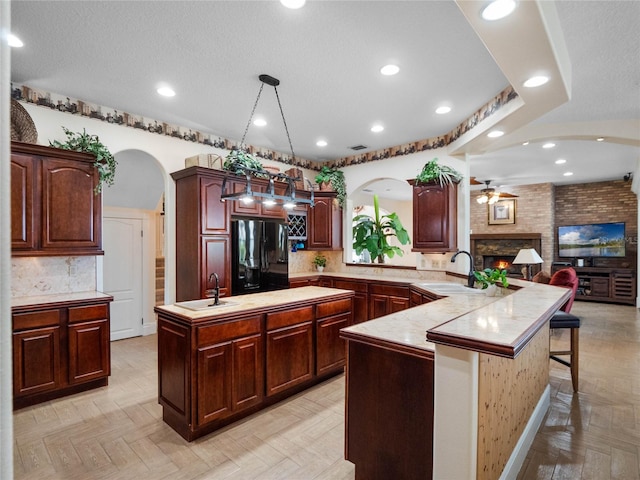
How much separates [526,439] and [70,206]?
428 centimetres

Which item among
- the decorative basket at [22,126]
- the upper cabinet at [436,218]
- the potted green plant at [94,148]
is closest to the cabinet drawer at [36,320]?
the potted green plant at [94,148]

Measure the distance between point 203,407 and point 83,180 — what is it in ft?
8.19

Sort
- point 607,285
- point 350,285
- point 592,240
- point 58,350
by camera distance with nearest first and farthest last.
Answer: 1. point 58,350
2. point 350,285
3. point 607,285
4. point 592,240

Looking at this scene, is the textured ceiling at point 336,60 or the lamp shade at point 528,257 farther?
the lamp shade at point 528,257

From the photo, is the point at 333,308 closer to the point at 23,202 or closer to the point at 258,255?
the point at 258,255

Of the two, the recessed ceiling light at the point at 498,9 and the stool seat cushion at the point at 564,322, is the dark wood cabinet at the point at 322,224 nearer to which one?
the stool seat cushion at the point at 564,322

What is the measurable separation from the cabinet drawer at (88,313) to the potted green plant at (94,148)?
114cm

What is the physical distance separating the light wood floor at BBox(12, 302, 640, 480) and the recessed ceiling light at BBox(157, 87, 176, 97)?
9.53 feet

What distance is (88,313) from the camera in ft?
10.9

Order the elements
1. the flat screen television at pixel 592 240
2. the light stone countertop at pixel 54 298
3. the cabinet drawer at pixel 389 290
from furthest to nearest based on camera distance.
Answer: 1. the flat screen television at pixel 592 240
2. the cabinet drawer at pixel 389 290
3. the light stone countertop at pixel 54 298

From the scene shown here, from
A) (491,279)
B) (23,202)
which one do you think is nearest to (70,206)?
(23,202)

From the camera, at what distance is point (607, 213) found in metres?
8.34

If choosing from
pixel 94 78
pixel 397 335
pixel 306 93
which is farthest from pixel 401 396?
pixel 94 78

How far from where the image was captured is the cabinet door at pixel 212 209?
4.18 metres
